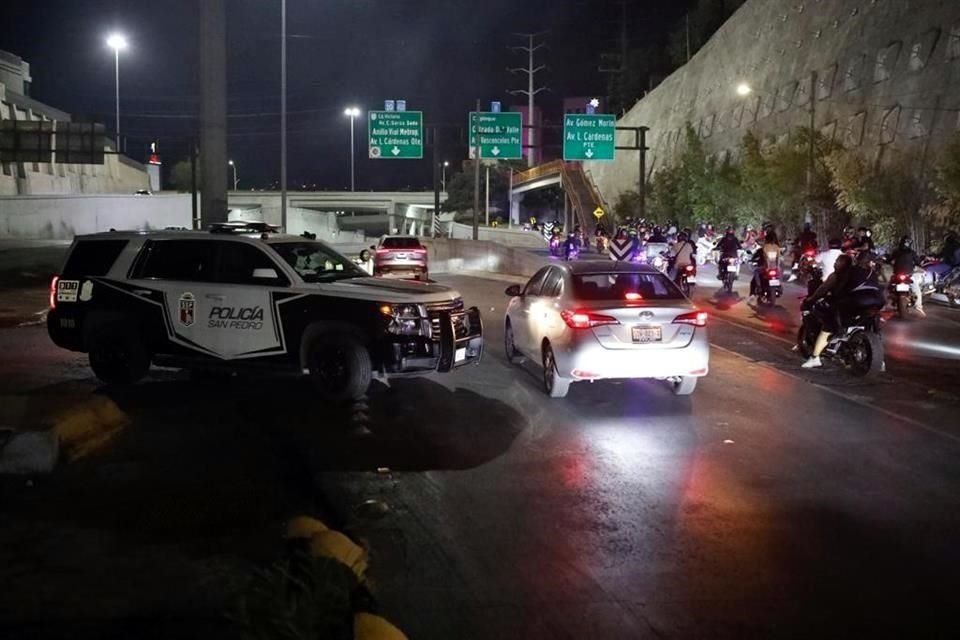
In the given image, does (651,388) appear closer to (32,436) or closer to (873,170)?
(32,436)

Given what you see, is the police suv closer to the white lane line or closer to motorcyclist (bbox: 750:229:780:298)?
the white lane line

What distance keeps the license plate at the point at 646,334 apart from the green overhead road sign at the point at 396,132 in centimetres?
3326

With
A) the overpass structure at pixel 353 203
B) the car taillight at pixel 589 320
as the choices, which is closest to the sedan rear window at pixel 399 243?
the car taillight at pixel 589 320

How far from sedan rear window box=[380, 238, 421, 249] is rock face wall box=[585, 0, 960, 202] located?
19887 millimetres

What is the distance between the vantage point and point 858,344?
1312cm

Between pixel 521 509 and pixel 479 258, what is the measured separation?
33.2 m

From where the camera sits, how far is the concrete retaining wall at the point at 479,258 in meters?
36.8

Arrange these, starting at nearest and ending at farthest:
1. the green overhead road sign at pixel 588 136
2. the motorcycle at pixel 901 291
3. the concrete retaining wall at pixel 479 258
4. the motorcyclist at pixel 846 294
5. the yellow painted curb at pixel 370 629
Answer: the yellow painted curb at pixel 370 629 < the motorcyclist at pixel 846 294 < the motorcycle at pixel 901 291 < the concrete retaining wall at pixel 479 258 < the green overhead road sign at pixel 588 136

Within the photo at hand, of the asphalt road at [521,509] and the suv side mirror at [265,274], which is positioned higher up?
the suv side mirror at [265,274]

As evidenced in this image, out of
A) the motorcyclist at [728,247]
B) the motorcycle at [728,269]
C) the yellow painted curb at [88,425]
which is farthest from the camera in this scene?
the motorcycle at [728,269]

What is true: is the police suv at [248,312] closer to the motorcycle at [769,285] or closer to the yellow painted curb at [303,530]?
the yellow painted curb at [303,530]

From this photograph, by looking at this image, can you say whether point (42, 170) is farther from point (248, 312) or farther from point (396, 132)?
point (248, 312)

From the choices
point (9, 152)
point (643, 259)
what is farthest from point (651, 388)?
point (9, 152)

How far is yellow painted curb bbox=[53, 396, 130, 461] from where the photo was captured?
884 centimetres
